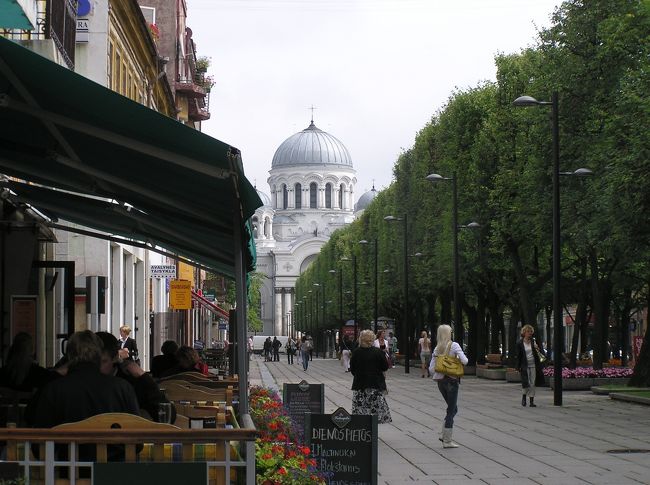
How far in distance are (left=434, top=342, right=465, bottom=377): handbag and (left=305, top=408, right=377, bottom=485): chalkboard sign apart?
7.43 metres

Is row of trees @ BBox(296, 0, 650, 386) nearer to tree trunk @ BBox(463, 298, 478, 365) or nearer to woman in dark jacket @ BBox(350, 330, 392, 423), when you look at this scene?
tree trunk @ BBox(463, 298, 478, 365)

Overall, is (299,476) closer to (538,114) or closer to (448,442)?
(448,442)

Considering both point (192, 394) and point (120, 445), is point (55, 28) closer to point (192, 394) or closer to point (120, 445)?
point (192, 394)

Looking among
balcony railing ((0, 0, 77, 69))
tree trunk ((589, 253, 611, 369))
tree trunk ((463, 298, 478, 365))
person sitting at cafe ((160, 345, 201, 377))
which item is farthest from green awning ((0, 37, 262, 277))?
tree trunk ((463, 298, 478, 365))

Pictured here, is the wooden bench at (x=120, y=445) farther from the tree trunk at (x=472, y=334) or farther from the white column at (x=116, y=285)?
the tree trunk at (x=472, y=334)

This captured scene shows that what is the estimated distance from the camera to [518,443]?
20.4 meters

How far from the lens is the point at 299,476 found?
960 centimetres

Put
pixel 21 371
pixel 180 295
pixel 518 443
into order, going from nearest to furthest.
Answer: pixel 21 371
pixel 518 443
pixel 180 295

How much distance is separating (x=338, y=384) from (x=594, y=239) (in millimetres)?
14097

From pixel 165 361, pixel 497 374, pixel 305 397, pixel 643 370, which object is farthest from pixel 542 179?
pixel 165 361

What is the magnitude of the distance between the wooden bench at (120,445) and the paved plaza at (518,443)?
25.0 feet

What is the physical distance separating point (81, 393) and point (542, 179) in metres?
33.3

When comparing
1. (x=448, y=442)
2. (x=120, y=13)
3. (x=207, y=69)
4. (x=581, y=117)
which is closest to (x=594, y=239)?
(x=581, y=117)

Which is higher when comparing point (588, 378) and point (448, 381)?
point (448, 381)
